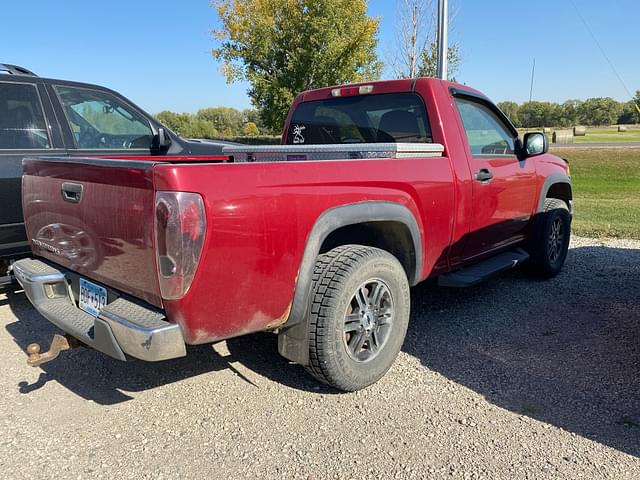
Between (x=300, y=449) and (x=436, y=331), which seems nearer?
(x=300, y=449)

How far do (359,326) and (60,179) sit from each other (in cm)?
192

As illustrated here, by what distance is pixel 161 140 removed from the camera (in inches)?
213

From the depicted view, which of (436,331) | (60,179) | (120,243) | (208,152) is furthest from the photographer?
(208,152)

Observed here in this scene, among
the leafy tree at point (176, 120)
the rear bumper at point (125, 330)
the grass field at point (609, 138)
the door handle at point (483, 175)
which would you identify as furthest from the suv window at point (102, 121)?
the leafy tree at point (176, 120)

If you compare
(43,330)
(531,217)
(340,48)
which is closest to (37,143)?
(43,330)

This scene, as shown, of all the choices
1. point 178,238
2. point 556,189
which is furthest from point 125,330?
point 556,189

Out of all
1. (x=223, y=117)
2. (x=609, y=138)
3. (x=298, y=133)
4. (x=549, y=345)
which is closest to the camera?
(x=549, y=345)

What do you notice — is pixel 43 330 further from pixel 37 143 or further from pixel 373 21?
pixel 373 21

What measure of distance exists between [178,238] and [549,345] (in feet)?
9.80

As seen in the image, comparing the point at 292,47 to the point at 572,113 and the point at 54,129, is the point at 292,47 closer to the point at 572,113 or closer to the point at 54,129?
the point at 54,129

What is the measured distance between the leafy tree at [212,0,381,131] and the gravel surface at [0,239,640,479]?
725 inches

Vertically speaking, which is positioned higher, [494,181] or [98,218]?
[98,218]

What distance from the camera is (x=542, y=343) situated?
3938 millimetres

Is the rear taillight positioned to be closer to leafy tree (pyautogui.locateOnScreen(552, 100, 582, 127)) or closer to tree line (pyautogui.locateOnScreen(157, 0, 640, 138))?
tree line (pyautogui.locateOnScreen(157, 0, 640, 138))
